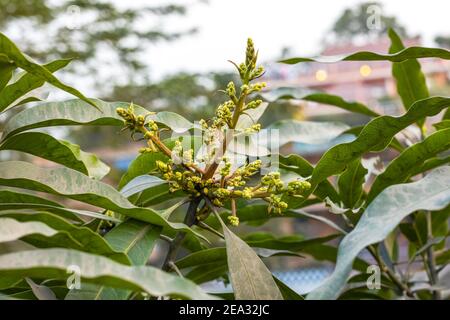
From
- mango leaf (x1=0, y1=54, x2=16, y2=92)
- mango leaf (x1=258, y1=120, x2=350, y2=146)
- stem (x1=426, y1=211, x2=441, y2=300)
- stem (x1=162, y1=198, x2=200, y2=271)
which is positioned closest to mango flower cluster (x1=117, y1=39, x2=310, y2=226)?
stem (x1=162, y1=198, x2=200, y2=271)

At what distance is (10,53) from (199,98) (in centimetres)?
621

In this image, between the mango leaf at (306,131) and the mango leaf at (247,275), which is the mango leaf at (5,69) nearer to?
the mango leaf at (247,275)

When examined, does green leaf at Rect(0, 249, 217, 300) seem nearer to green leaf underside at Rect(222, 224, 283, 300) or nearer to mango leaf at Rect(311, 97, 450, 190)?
green leaf underside at Rect(222, 224, 283, 300)

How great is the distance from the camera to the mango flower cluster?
61 centimetres

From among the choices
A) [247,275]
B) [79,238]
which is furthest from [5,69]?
[247,275]

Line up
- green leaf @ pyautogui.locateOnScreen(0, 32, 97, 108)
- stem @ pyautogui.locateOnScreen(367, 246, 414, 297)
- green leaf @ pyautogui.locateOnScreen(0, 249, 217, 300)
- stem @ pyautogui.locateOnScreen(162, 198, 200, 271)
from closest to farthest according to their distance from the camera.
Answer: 1. green leaf @ pyautogui.locateOnScreen(0, 249, 217, 300)
2. green leaf @ pyautogui.locateOnScreen(0, 32, 97, 108)
3. stem @ pyautogui.locateOnScreen(162, 198, 200, 271)
4. stem @ pyautogui.locateOnScreen(367, 246, 414, 297)

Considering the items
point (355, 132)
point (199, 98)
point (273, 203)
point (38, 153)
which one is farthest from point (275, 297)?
point (199, 98)

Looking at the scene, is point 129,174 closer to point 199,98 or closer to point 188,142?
point 188,142

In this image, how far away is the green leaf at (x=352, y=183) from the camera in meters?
0.83

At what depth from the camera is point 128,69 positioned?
6.68 metres

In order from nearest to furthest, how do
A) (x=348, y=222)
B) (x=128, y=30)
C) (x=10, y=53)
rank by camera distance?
1. (x=10, y=53)
2. (x=348, y=222)
3. (x=128, y=30)

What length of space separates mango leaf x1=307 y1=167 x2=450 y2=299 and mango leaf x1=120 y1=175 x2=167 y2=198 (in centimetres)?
24

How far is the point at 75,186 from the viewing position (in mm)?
622

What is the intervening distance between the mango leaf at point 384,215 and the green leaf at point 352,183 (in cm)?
22
